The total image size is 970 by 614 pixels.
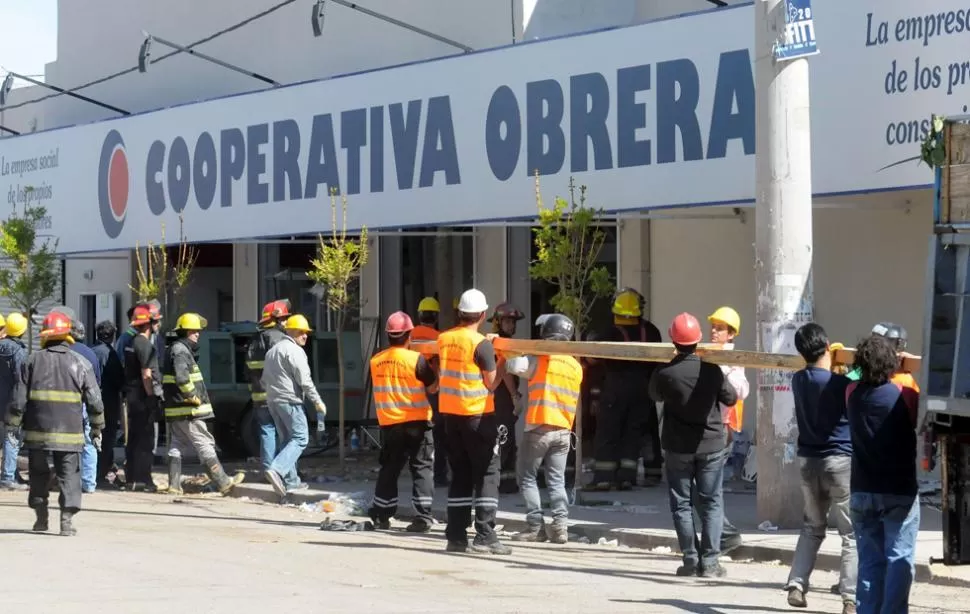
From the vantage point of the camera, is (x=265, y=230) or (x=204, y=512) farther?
(x=265, y=230)

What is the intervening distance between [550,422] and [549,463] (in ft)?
1.13

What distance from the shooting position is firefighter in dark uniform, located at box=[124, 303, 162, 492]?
55.7ft

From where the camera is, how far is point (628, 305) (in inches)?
630

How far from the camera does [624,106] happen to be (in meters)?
15.0

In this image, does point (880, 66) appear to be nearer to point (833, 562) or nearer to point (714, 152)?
point (714, 152)

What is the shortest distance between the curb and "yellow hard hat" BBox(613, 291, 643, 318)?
8.84ft

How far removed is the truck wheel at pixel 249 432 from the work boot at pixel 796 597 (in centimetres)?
1122

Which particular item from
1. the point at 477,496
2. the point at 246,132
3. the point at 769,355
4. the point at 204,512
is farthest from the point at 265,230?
the point at 769,355

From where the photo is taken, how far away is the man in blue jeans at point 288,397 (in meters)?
15.9

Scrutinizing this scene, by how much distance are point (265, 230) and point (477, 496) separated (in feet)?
26.4

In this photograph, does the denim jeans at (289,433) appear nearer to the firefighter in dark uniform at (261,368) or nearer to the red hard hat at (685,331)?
the firefighter in dark uniform at (261,368)

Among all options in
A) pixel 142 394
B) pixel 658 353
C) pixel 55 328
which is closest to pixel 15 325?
pixel 142 394

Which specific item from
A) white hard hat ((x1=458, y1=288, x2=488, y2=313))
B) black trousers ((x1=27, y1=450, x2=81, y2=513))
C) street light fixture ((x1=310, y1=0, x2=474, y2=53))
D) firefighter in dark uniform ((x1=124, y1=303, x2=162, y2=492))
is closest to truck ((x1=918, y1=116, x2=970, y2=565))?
white hard hat ((x1=458, y1=288, x2=488, y2=313))

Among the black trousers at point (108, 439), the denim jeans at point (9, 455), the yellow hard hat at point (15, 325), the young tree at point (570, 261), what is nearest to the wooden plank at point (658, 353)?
the young tree at point (570, 261)
